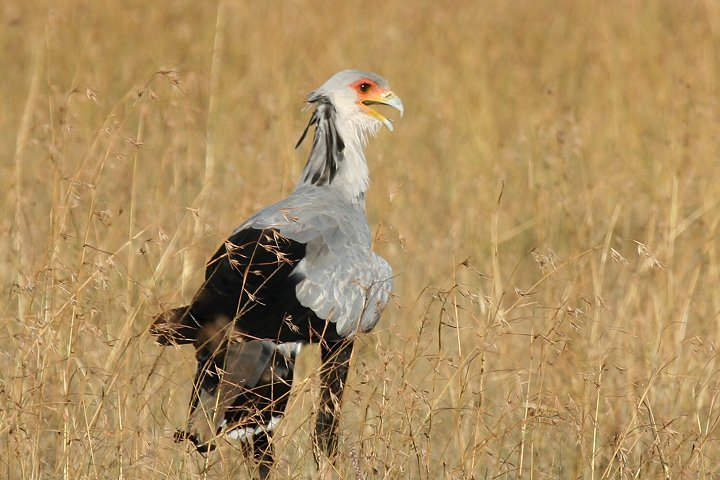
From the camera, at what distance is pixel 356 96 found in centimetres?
516

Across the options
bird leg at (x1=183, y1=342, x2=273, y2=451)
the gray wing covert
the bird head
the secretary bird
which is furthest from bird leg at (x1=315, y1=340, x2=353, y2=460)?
the bird head

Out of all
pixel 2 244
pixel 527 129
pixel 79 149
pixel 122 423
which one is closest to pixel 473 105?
pixel 527 129

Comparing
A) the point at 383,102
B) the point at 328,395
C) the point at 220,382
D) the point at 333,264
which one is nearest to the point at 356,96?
the point at 383,102

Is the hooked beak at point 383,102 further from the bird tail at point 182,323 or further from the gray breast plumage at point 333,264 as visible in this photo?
the bird tail at point 182,323

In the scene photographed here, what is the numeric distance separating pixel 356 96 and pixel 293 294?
1237mm

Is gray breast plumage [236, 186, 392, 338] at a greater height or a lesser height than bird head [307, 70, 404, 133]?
lesser

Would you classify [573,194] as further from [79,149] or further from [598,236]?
[79,149]

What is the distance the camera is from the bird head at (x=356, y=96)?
5129mm

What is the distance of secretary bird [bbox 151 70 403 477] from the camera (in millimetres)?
3748

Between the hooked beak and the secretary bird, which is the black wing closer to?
the secretary bird

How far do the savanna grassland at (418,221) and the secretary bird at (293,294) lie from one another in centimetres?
13

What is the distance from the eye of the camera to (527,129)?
8383 mm

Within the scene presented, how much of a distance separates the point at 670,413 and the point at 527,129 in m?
4.01

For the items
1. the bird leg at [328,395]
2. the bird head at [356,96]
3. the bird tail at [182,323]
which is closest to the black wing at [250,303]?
the bird tail at [182,323]
